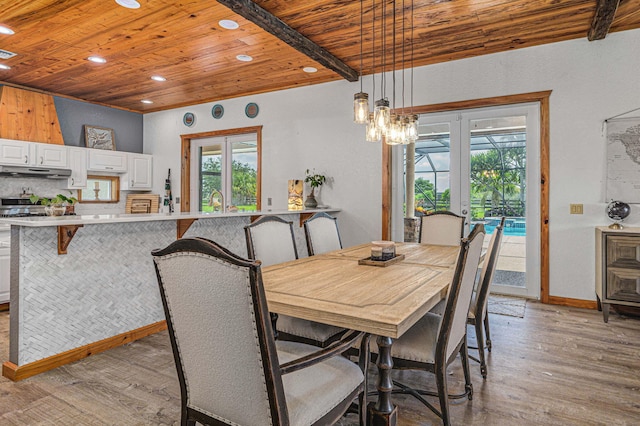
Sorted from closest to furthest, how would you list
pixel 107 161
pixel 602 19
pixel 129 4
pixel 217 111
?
pixel 129 4 → pixel 602 19 → pixel 107 161 → pixel 217 111

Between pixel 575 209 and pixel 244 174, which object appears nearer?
pixel 575 209

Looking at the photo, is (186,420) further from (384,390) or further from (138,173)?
(138,173)

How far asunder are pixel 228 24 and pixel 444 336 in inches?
124

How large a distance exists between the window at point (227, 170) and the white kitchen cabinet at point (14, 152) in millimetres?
2255

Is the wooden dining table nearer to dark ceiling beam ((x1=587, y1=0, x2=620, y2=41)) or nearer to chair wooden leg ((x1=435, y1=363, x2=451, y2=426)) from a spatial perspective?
chair wooden leg ((x1=435, y1=363, x2=451, y2=426))

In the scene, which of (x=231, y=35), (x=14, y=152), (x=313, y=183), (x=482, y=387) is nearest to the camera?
(x=482, y=387)

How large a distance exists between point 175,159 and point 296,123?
2.47 m

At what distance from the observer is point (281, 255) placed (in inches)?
105

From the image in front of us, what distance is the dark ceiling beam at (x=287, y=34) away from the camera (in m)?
2.98

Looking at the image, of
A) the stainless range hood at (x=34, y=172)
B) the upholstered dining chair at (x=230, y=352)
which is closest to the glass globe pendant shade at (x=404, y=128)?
the upholstered dining chair at (x=230, y=352)

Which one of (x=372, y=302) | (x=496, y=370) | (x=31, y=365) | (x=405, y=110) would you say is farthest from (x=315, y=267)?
(x=405, y=110)

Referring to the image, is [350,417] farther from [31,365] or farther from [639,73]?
[639,73]

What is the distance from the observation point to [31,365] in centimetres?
234

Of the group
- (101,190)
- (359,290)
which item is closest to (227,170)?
(101,190)
